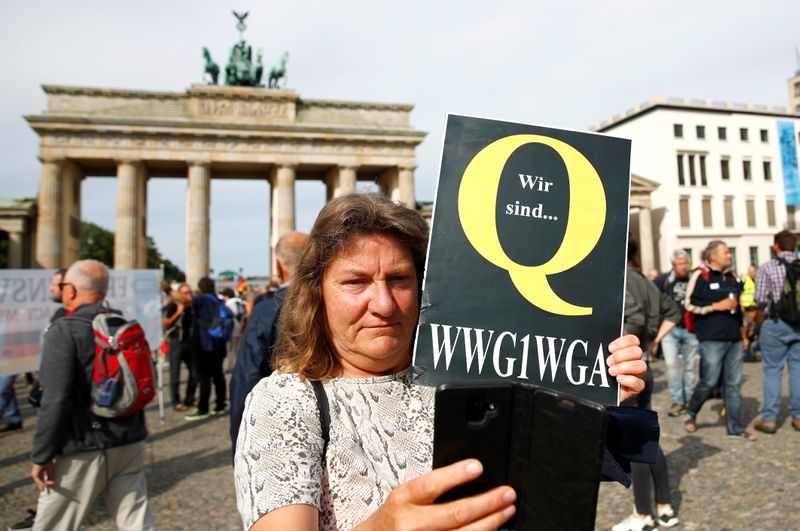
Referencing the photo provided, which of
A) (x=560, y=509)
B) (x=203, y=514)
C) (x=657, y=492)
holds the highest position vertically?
(x=560, y=509)

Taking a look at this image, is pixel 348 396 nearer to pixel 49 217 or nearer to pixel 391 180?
pixel 49 217

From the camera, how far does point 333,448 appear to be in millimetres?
1291

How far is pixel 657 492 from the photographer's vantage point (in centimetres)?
417

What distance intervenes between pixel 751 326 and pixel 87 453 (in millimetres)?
14437

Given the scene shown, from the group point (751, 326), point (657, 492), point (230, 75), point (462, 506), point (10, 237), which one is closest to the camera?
point (462, 506)

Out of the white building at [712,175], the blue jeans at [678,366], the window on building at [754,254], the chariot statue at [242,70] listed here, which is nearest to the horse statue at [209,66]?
the chariot statue at [242,70]

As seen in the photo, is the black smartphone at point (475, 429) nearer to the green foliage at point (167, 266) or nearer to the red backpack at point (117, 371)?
the red backpack at point (117, 371)

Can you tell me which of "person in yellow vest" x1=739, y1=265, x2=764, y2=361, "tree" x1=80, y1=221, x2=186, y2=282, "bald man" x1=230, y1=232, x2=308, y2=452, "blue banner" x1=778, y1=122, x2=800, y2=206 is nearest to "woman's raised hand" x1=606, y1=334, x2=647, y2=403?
"bald man" x1=230, y1=232, x2=308, y2=452

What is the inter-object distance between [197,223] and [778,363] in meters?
35.5

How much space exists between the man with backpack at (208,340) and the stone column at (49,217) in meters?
30.9

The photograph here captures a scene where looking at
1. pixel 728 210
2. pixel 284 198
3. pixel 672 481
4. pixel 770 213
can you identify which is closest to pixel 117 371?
pixel 672 481

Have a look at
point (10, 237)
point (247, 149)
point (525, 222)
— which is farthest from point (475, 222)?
point (10, 237)

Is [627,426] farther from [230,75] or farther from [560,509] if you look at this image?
[230,75]

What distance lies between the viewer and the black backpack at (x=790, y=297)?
6.35m
